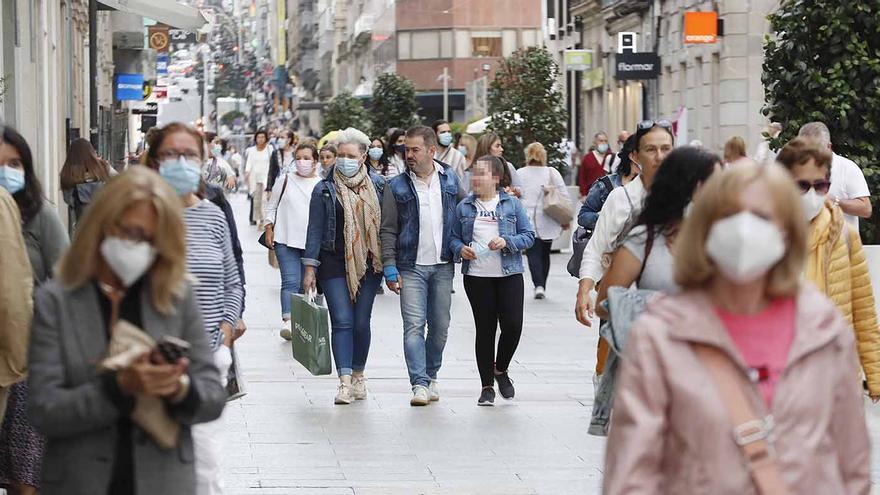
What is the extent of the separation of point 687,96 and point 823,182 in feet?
112

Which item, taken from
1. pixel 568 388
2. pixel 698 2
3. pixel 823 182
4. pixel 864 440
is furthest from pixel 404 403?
pixel 698 2

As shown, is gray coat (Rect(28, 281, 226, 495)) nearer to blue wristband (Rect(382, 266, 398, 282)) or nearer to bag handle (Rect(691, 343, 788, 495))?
bag handle (Rect(691, 343, 788, 495))

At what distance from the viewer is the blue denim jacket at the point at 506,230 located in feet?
39.6

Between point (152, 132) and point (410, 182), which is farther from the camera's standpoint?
point (410, 182)

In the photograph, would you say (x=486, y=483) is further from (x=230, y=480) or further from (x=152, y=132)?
(x=152, y=132)

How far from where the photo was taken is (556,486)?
9.32 meters

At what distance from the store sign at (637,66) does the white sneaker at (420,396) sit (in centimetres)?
3192

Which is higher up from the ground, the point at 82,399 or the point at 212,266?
the point at 212,266

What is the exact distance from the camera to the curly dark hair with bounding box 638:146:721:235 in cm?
641

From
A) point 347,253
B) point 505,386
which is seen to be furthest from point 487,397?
point 347,253

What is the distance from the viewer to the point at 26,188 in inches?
307

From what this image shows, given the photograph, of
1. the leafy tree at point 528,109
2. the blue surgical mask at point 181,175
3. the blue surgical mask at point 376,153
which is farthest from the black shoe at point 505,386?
the leafy tree at point 528,109

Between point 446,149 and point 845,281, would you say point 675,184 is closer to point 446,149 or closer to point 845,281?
point 845,281

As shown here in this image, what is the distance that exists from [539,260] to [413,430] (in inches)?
365
